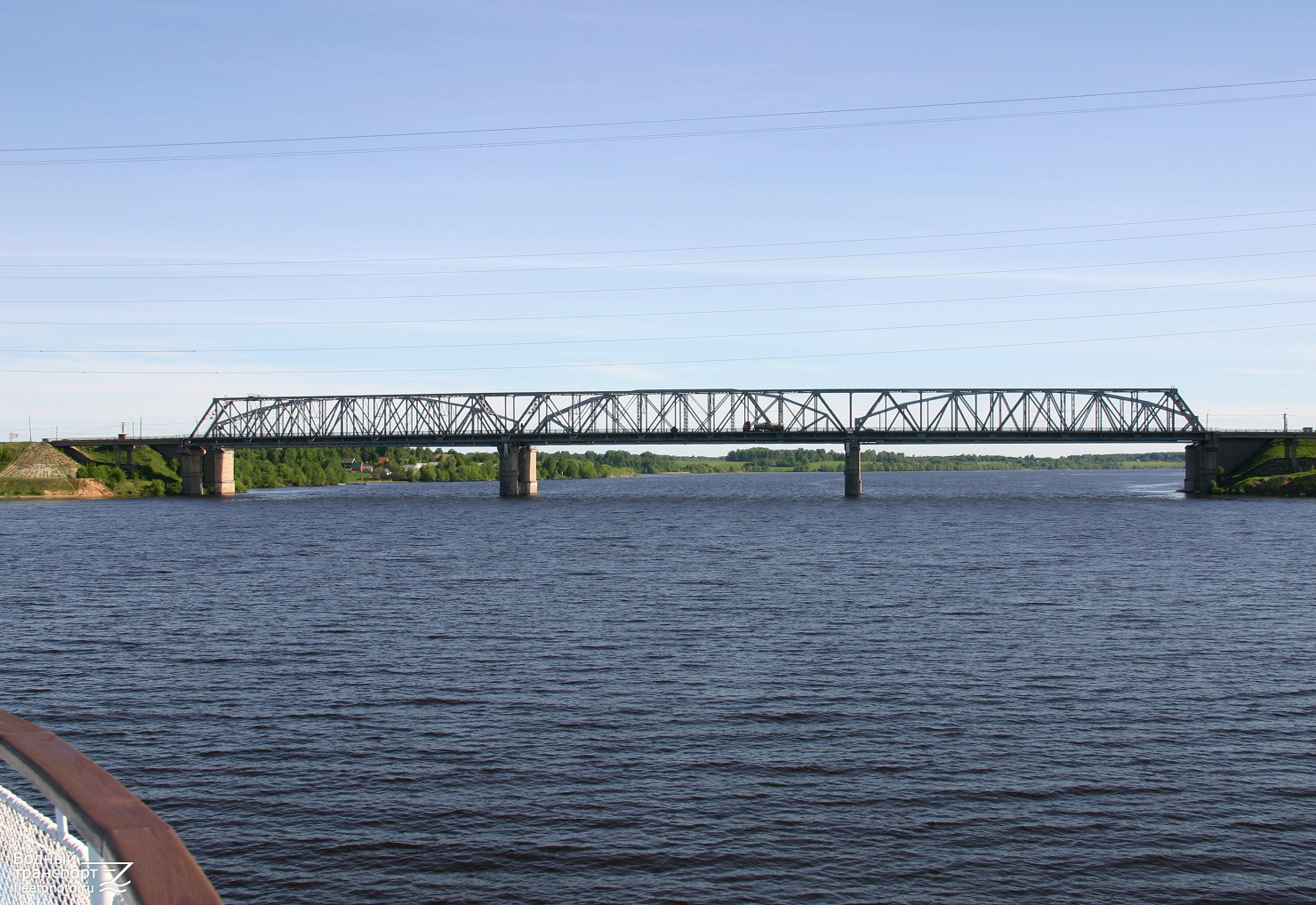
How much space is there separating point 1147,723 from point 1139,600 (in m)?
27.1

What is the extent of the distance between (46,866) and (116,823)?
6.60 feet

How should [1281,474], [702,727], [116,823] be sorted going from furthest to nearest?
[1281,474]
[702,727]
[116,823]

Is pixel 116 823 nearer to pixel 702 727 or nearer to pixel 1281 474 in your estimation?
pixel 702 727

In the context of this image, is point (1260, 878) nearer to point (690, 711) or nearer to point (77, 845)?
point (690, 711)

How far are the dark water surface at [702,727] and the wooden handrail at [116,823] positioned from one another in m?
11.5

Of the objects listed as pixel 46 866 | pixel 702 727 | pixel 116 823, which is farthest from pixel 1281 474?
pixel 116 823

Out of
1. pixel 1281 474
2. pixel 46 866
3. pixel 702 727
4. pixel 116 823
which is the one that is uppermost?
pixel 1281 474

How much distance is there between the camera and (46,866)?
917 centimetres

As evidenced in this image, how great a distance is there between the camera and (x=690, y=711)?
105ft

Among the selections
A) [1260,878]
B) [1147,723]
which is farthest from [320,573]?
[1260,878]

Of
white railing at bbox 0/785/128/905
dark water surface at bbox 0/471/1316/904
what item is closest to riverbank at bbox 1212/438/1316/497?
dark water surface at bbox 0/471/1316/904

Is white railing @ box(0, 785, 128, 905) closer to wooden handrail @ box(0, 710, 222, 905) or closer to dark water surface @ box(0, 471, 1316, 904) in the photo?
wooden handrail @ box(0, 710, 222, 905)

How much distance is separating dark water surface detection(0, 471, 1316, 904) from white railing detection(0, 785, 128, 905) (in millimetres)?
10719

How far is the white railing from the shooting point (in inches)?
298
